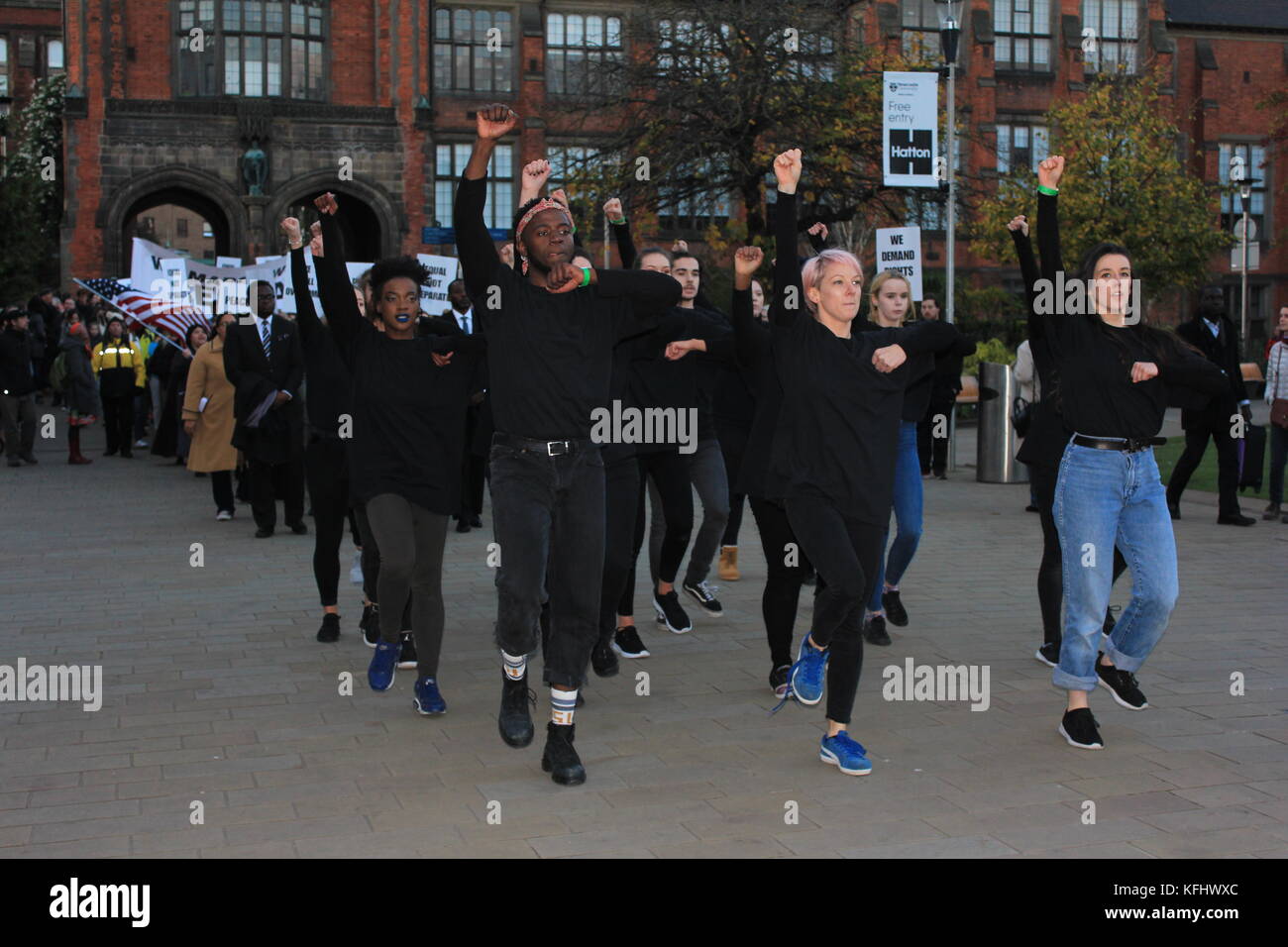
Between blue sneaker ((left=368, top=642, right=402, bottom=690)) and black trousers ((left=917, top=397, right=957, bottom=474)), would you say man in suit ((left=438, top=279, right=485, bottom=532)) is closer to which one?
blue sneaker ((left=368, top=642, right=402, bottom=690))

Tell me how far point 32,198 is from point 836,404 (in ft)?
131

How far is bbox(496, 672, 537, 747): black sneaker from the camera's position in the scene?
5.77 meters

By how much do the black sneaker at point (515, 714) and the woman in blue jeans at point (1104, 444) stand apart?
6.88 feet

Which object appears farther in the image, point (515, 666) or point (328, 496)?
point (328, 496)

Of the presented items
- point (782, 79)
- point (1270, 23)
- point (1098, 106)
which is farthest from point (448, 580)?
point (1270, 23)

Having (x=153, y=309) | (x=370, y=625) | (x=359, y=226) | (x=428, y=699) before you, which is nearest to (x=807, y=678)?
(x=428, y=699)

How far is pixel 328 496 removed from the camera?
810cm

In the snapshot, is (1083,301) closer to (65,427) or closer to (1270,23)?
(65,427)

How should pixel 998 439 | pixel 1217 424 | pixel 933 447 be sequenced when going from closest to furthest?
pixel 1217 424, pixel 998 439, pixel 933 447

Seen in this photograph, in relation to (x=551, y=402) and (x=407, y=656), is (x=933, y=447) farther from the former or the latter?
(x=551, y=402)

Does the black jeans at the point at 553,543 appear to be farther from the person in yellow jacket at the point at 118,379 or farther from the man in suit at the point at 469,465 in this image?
the person in yellow jacket at the point at 118,379

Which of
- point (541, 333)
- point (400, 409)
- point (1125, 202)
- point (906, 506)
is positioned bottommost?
point (906, 506)

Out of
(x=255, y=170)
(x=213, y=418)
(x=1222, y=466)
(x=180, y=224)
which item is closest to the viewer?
(x=1222, y=466)

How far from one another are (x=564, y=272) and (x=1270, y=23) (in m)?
49.8
